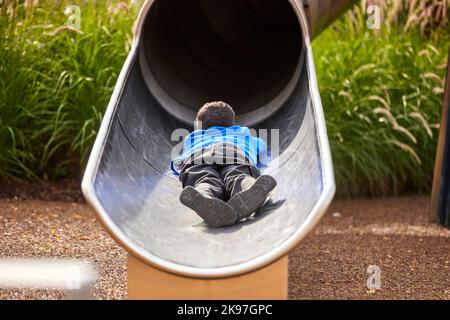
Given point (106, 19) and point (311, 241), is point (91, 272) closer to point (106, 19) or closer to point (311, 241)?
point (311, 241)

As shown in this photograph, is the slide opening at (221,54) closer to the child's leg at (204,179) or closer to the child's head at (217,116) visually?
the child's head at (217,116)

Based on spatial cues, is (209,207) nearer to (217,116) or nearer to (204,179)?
(204,179)

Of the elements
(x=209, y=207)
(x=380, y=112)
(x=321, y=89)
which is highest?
(x=321, y=89)

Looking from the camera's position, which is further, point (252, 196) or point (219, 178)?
point (219, 178)

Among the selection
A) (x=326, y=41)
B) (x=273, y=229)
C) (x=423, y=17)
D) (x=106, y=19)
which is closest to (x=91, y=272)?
(x=273, y=229)

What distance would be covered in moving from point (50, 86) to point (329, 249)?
2910 mm

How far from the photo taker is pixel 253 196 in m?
3.75

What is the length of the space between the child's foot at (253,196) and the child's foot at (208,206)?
0.07 metres

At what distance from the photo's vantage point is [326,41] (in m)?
7.56

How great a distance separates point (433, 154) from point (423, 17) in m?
1.40

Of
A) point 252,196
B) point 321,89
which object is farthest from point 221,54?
point 252,196

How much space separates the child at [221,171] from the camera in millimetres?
3707

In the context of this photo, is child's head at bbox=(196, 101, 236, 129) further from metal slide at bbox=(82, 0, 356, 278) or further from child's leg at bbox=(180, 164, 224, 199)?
child's leg at bbox=(180, 164, 224, 199)

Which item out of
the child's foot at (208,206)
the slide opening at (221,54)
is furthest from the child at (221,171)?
the slide opening at (221,54)
